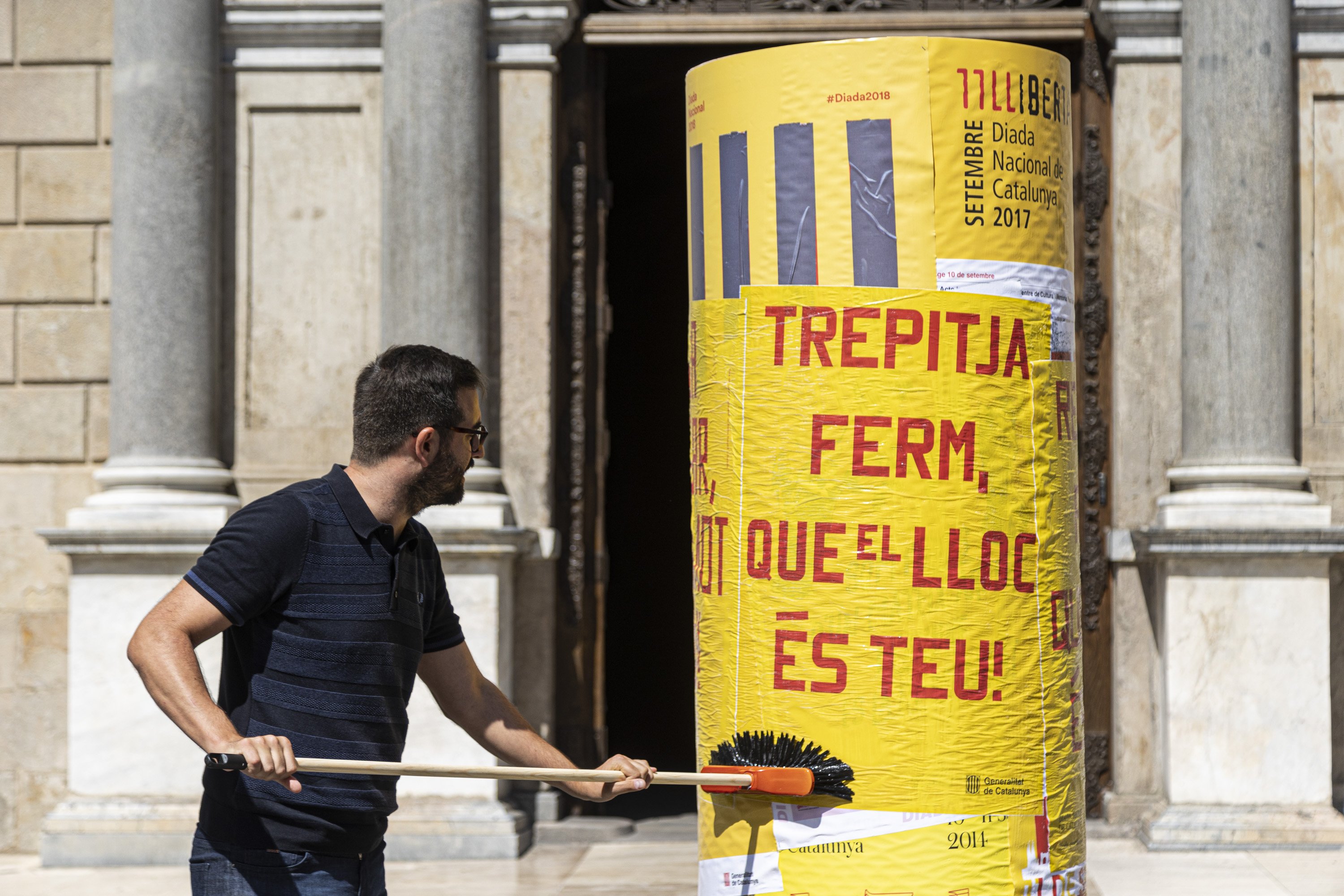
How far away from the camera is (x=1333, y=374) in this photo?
7371 millimetres

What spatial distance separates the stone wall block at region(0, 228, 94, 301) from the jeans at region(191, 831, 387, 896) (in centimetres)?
557

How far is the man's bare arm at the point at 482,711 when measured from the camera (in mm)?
3230

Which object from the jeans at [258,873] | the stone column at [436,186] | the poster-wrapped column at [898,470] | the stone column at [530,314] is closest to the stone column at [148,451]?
the stone column at [436,186]

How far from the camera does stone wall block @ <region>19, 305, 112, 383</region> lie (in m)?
7.71

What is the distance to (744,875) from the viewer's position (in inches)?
120

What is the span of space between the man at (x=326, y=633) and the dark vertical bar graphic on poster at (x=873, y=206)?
32.5 inches

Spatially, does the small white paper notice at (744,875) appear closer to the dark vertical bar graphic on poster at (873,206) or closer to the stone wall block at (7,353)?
the dark vertical bar graphic on poster at (873,206)

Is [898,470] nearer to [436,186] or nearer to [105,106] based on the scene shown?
[436,186]

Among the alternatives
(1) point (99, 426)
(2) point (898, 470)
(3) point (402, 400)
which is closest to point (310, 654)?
(3) point (402, 400)

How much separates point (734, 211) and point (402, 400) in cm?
79

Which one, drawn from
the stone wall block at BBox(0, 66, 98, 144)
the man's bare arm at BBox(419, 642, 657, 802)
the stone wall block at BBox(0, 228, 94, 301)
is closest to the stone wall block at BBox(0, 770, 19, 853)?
the stone wall block at BBox(0, 228, 94, 301)

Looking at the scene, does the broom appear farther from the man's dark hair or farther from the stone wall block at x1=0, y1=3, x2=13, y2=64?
the stone wall block at x1=0, y1=3, x2=13, y2=64

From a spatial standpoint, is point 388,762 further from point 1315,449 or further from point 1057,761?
point 1315,449

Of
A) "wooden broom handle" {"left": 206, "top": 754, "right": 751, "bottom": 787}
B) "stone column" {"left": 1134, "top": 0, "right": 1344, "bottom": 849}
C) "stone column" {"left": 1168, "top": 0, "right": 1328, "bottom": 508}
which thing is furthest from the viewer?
"stone column" {"left": 1168, "top": 0, "right": 1328, "bottom": 508}
